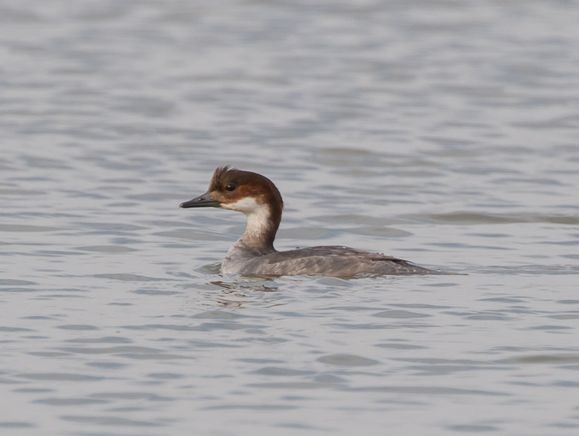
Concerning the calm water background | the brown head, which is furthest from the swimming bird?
the calm water background

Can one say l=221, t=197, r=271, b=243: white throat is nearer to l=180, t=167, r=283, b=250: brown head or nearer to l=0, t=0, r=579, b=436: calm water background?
l=180, t=167, r=283, b=250: brown head

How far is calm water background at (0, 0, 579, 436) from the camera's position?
10.8 meters

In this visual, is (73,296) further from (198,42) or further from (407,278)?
(198,42)

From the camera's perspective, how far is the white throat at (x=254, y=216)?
52.4 ft

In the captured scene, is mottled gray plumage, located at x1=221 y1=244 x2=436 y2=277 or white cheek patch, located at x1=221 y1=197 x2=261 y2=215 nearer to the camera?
mottled gray plumage, located at x1=221 y1=244 x2=436 y2=277

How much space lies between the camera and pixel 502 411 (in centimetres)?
1047

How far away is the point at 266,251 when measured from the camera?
1587cm

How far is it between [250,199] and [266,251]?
1.60 feet

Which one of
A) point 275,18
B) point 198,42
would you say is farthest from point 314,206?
point 275,18

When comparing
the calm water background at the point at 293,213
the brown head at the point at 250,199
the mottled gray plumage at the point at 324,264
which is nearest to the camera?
the calm water background at the point at 293,213

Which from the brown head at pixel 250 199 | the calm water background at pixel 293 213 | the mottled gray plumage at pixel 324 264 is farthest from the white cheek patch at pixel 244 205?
the mottled gray plumage at pixel 324 264

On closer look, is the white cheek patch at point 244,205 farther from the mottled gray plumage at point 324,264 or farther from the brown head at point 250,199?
the mottled gray plumage at point 324,264

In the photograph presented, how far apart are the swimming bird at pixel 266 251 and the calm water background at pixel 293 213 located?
16 centimetres

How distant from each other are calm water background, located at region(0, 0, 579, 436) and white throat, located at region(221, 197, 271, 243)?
1.44 feet
